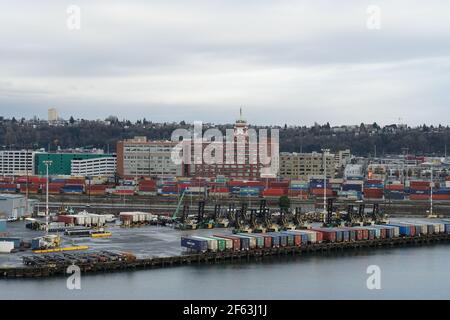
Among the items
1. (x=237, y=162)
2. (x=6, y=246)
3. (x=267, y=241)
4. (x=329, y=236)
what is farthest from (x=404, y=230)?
(x=237, y=162)

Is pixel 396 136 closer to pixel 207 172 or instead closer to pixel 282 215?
pixel 207 172

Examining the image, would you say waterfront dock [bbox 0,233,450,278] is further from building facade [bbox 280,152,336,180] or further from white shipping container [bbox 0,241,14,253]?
building facade [bbox 280,152,336,180]

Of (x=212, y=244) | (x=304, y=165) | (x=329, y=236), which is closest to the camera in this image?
(x=212, y=244)

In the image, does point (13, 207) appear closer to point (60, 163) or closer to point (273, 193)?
point (273, 193)

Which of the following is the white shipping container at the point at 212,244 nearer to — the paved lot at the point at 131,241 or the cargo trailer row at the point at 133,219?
the paved lot at the point at 131,241

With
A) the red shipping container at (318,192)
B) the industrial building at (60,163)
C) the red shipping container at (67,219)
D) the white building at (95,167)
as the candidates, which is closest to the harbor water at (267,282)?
the red shipping container at (67,219)

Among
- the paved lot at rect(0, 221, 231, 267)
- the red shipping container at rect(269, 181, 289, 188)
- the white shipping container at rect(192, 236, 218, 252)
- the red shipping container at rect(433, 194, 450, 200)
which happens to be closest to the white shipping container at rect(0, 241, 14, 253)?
the paved lot at rect(0, 221, 231, 267)
